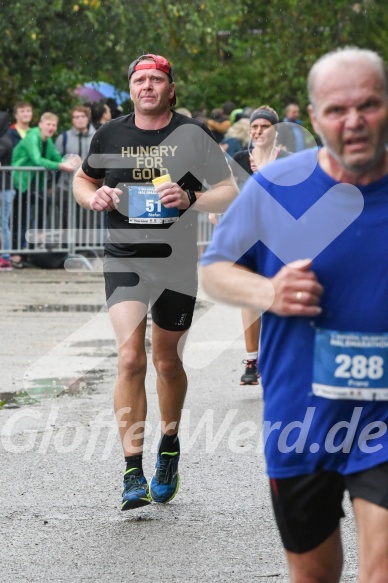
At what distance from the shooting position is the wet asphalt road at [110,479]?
5816 mm

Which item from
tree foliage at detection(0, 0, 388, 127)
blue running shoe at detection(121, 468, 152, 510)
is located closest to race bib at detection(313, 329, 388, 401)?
blue running shoe at detection(121, 468, 152, 510)

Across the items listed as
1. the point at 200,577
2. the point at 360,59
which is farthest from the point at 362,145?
the point at 200,577

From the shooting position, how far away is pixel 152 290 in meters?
6.98

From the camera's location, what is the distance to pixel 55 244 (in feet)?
60.6

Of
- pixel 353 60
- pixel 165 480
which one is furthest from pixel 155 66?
pixel 353 60

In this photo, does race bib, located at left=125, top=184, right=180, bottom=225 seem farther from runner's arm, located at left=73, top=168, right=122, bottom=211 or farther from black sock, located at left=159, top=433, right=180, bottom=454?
black sock, located at left=159, top=433, right=180, bottom=454

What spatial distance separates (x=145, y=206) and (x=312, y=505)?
3.27 m

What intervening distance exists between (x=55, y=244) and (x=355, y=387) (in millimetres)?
14876

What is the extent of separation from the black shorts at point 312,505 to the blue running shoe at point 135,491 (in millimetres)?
2725

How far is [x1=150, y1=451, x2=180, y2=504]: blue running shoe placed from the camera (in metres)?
6.93

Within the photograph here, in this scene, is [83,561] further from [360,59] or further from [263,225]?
[360,59]

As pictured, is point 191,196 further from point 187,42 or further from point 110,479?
point 187,42

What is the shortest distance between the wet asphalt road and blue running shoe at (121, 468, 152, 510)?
0.08m

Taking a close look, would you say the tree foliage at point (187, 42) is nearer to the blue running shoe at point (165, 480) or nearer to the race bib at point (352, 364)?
the blue running shoe at point (165, 480)
